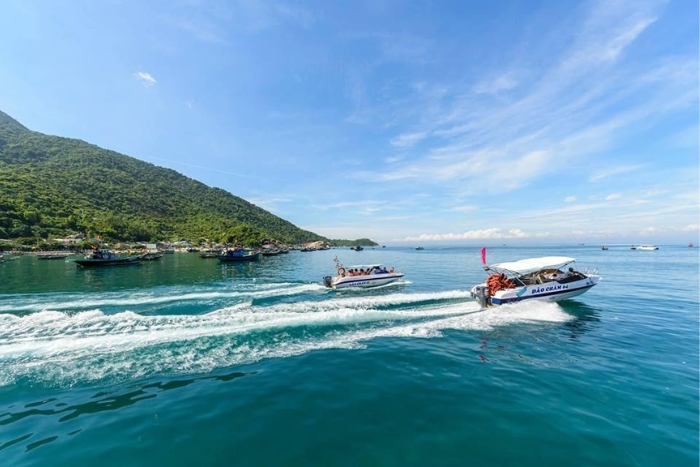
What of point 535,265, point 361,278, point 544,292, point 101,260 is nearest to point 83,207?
point 101,260

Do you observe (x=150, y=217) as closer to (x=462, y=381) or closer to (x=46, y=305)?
(x=46, y=305)

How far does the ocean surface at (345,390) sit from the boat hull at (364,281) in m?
13.5

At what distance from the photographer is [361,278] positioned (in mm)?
34469

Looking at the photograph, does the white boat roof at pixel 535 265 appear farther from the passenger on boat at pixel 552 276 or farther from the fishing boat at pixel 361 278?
the fishing boat at pixel 361 278

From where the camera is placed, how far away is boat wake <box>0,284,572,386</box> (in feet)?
37.5

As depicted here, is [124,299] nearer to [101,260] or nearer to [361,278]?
[361,278]

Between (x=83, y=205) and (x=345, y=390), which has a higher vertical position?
(x=83, y=205)

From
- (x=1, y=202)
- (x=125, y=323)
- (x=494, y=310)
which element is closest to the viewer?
(x=125, y=323)

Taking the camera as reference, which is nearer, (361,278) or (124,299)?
(124,299)

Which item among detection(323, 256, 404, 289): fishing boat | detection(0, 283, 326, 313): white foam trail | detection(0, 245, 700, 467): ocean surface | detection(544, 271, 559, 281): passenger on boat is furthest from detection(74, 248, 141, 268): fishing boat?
detection(544, 271, 559, 281): passenger on boat

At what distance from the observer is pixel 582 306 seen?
947 inches

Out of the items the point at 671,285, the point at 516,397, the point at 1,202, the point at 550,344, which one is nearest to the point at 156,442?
the point at 516,397

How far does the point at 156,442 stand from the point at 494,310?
21.8m

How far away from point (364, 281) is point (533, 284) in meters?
17.8
